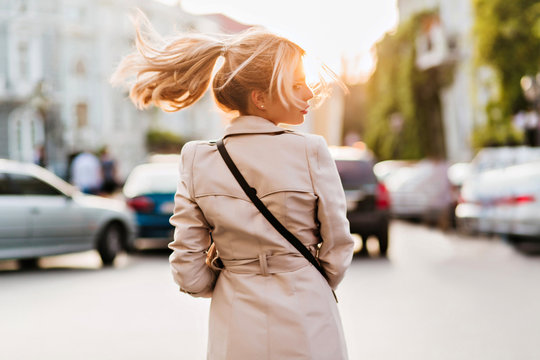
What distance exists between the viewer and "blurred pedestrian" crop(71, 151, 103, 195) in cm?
1706

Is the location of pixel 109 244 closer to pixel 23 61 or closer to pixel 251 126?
pixel 251 126

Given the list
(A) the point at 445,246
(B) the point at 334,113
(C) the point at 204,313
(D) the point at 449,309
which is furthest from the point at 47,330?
(B) the point at 334,113

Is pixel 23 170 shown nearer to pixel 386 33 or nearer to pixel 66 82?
pixel 386 33

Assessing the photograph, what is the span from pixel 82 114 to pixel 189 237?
45828 millimetres

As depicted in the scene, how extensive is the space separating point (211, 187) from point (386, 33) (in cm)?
3964

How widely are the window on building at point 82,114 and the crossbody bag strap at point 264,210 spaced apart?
45.4 metres

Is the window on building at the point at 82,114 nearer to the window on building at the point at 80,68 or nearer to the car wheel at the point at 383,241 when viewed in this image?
the window on building at the point at 80,68

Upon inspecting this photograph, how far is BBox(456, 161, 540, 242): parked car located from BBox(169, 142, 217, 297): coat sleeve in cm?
957

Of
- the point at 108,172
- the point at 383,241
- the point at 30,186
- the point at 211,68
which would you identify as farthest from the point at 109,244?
the point at 211,68

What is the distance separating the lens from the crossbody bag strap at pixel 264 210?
7.43 ft

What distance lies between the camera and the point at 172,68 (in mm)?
2514

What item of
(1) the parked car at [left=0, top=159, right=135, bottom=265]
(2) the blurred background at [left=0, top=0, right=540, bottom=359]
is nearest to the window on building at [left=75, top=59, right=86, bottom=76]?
(2) the blurred background at [left=0, top=0, right=540, bottom=359]

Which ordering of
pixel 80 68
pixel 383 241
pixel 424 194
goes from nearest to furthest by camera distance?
1. pixel 383 241
2. pixel 424 194
3. pixel 80 68

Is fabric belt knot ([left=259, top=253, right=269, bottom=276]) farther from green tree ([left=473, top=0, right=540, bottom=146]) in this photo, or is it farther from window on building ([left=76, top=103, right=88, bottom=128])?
window on building ([left=76, top=103, right=88, bottom=128])
